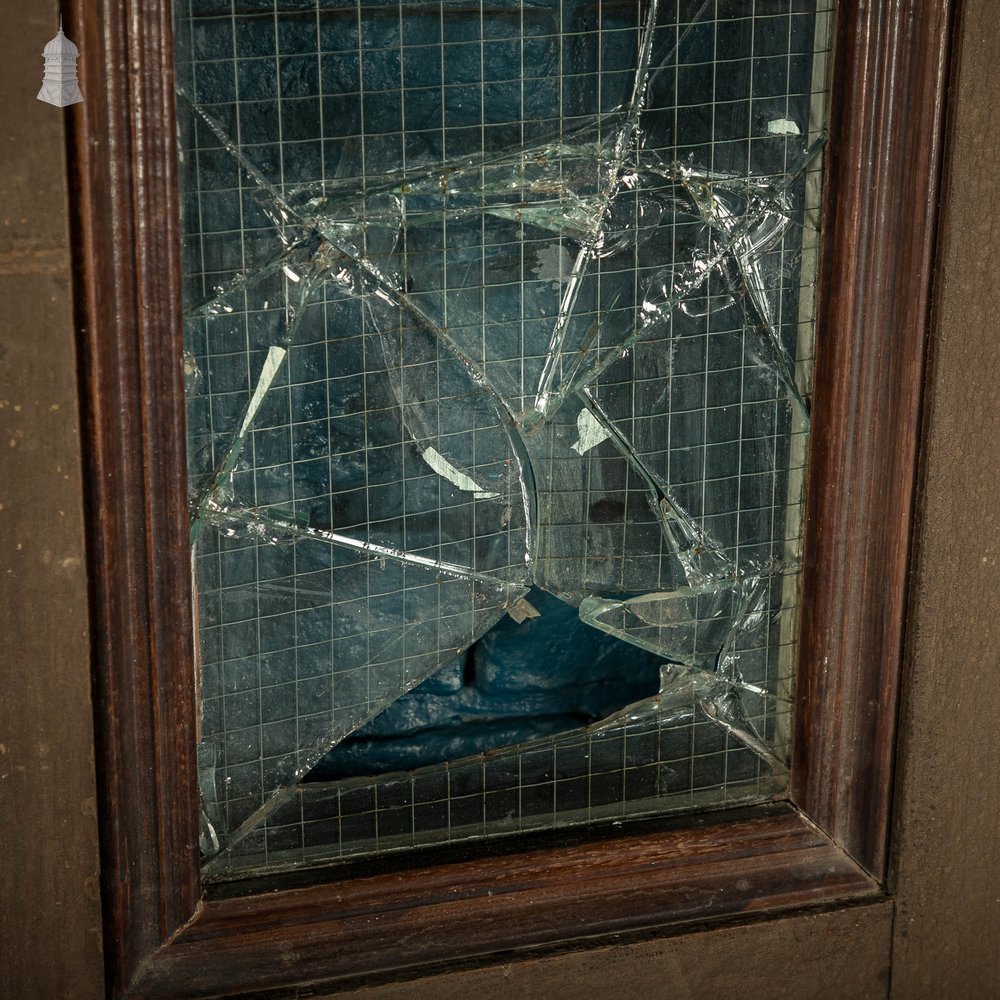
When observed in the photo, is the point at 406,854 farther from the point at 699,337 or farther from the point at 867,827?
the point at 699,337

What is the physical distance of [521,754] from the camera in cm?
175

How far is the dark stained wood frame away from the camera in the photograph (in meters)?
1.40

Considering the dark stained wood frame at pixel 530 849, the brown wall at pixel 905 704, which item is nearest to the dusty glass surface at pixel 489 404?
the dark stained wood frame at pixel 530 849

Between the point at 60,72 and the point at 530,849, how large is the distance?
1044 mm

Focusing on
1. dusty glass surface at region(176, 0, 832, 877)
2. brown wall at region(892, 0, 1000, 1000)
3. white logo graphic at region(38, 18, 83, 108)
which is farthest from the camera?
brown wall at region(892, 0, 1000, 1000)

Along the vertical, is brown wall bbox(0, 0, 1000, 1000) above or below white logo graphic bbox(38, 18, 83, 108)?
below

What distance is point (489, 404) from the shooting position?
1.61 m

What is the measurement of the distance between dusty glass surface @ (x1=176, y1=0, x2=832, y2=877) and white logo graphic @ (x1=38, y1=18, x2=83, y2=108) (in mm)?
118

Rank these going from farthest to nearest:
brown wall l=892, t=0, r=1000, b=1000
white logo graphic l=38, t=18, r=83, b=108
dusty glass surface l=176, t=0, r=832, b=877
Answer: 1. brown wall l=892, t=0, r=1000, b=1000
2. dusty glass surface l=176, t=0, r=832, b=877
3. white logo graphic l=38, t=18, r=83, b=108

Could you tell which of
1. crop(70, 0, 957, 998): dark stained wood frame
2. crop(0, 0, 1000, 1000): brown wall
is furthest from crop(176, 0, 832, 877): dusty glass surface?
crop(0, 0, 1000, 1000): brown wall

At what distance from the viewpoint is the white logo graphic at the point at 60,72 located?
131 centimetres

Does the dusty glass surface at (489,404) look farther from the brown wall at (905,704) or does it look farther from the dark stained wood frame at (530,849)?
the brown wall at (905,704)

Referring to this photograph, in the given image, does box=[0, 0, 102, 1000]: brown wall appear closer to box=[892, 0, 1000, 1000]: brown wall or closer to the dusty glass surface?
the dusty glass surface

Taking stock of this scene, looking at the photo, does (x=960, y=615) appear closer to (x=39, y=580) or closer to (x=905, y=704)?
(x=905, y=704)
